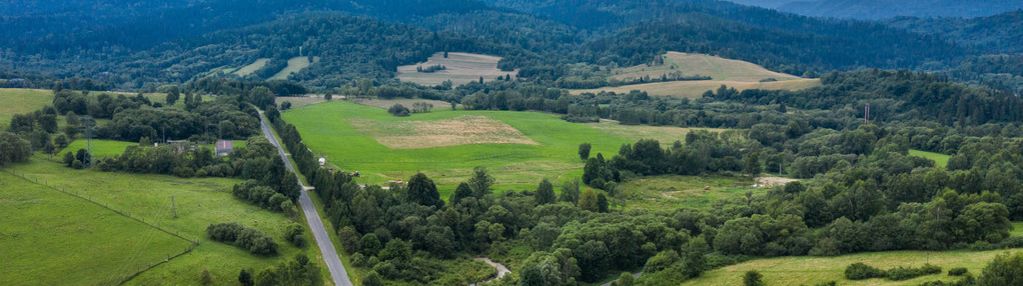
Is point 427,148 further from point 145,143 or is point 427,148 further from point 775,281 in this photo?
point 775,281

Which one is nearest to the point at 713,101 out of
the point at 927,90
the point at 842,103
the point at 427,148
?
the point at 842,103

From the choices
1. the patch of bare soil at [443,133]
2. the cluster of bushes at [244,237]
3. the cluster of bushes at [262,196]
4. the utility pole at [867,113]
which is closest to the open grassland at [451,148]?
the patch of bare soil at [443,133]

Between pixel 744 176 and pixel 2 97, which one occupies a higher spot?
pixel 2 97

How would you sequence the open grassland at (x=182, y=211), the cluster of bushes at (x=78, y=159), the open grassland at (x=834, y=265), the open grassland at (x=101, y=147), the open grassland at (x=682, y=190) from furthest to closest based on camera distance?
the open grassland at (x=101, y=147) → the open grassland at (x=682, y=190) → the cluster of bushes at (x=78, y=159) → the open grassland at (x=182, y=211) → the open grassland at (x=834, y=265)

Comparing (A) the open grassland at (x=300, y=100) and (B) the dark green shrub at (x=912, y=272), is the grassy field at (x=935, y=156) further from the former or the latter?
(A) the open grassland at (x=300, y=100)

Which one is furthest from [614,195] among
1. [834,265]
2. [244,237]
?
[244,237]

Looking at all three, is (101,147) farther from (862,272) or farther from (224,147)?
(862,272)
